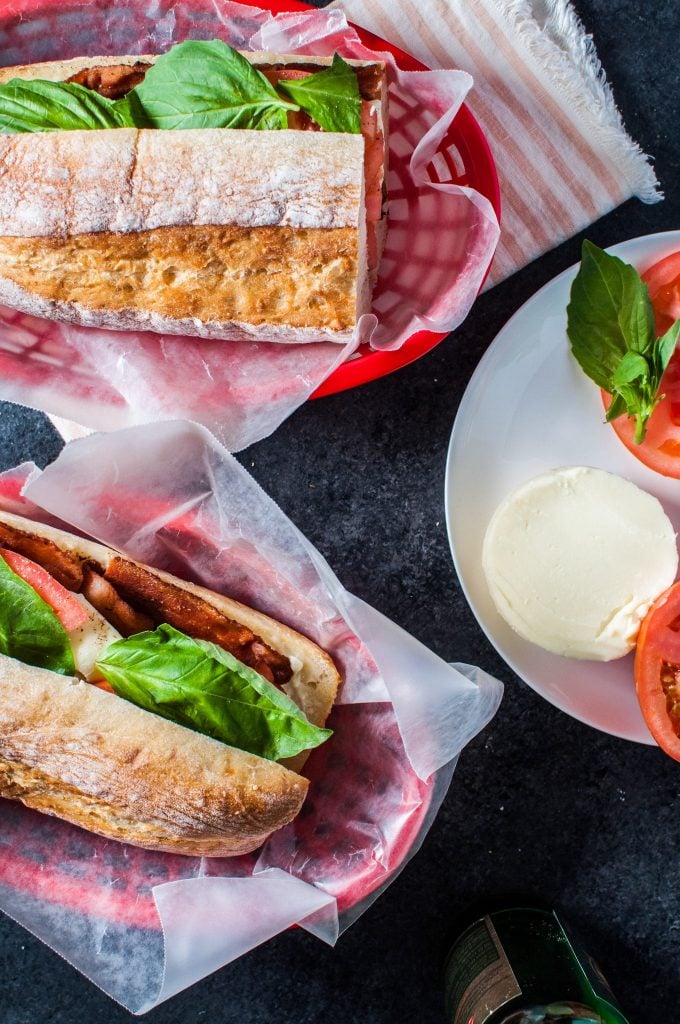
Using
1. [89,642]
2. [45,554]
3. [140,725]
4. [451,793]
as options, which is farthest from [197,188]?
[451,793]

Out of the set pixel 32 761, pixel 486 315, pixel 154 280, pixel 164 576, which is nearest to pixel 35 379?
pixel 154 280

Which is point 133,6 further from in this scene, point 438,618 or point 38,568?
point 438,618

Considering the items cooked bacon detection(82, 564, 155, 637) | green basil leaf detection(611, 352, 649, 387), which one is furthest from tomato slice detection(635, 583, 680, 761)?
cooked bacon detection(82, 564, 155, 637)

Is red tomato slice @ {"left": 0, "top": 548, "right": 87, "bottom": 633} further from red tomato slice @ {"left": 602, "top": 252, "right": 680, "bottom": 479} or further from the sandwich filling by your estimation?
red tomato slice @ {"left": 602, "top": 252, "right": 680, "bottom": 479}

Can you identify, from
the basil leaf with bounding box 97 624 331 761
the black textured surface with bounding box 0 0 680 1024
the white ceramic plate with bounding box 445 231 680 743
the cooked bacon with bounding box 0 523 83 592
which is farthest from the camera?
the black textured surface with bounding box 0 0 680 1024

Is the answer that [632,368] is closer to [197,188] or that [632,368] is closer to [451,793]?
[197,188]
